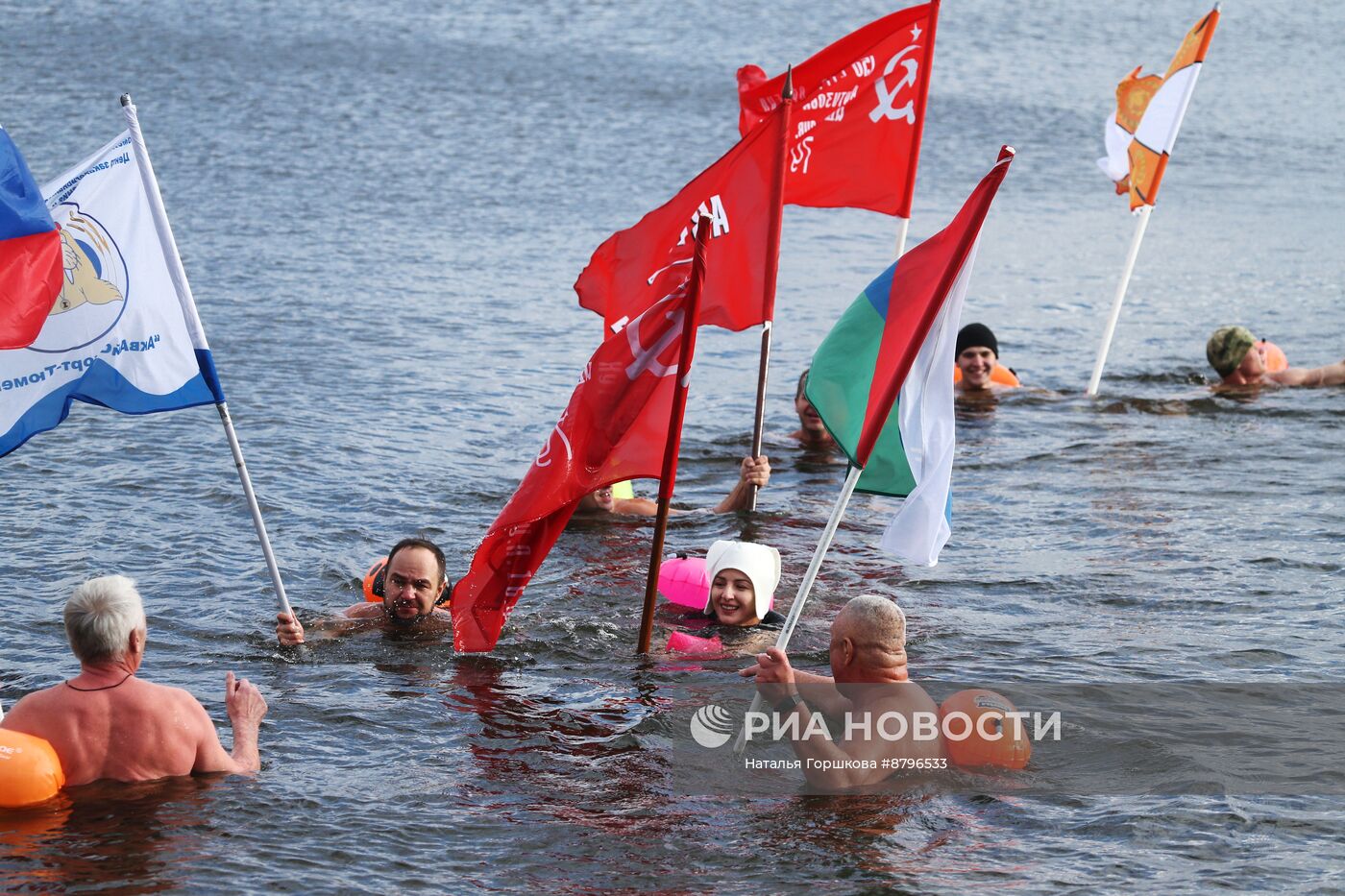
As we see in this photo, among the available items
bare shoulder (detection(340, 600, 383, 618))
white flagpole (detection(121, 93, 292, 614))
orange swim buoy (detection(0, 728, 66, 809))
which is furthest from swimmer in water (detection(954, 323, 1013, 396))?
orange swim buoy (detection(0, 728, 66, 809))

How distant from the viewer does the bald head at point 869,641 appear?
8281 mm

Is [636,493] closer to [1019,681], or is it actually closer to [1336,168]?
[1019,681]

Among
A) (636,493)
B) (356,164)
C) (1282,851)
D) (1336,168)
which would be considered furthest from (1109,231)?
(1282,851)

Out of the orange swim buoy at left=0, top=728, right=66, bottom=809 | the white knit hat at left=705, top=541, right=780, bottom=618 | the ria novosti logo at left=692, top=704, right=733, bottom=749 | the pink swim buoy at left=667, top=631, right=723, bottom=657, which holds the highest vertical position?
the white knit hat at left=705, top=541, right=780, bottom=618

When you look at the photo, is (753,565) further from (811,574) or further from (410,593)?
(410,593)

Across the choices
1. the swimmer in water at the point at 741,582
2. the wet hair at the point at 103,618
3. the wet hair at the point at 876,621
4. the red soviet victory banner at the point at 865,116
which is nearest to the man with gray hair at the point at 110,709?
the wet hair at the point at 103,618

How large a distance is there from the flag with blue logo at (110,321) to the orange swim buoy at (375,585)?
2.30m

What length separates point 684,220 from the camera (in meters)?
11.5

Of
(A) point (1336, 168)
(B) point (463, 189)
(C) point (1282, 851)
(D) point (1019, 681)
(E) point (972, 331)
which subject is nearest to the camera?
(C) point (1282, 851)

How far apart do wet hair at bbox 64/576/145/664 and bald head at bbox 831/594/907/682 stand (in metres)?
3.54

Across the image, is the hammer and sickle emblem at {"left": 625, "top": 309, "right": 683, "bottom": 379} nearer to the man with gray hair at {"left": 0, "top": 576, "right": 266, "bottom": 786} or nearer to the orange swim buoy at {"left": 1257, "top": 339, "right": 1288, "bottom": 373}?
the man with gray hair at {"left": 0, "top": 576, "right": 266, "bottom": 786}

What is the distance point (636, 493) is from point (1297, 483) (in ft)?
21.5

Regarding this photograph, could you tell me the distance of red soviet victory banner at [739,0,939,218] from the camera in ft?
46.9

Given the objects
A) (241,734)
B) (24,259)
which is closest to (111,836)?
(241,734)
